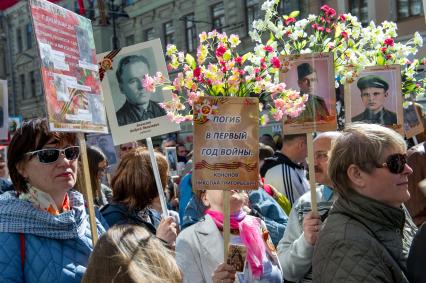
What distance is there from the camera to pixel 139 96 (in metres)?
3.44

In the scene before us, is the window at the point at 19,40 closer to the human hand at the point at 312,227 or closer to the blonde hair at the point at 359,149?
the human hand at the point at 312,227

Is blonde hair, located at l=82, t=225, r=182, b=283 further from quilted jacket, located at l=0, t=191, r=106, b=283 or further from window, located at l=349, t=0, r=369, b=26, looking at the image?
window, located at l=349, t=0, r=369, b=26

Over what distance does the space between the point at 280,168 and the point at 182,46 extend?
2104cm

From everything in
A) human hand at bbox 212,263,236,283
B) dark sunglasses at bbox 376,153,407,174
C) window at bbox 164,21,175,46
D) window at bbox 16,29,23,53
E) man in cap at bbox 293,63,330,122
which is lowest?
human hand at bbox 212,263,236,283

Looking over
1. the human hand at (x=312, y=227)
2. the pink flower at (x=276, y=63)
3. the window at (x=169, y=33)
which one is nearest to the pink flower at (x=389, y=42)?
the pink flower at (x=276, y=63)

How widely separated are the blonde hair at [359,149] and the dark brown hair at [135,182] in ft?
5.20

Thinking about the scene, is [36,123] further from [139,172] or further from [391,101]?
[391,101]

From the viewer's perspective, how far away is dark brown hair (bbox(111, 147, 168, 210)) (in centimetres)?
356

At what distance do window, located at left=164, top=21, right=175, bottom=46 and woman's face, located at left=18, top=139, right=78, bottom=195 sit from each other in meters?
23.9

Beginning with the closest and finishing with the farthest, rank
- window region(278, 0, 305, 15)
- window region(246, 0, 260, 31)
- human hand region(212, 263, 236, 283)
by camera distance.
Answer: human hand region(212, 263, 236, 283), window region(278, 0, 305, 15), window region(246, 0, 260, 31)

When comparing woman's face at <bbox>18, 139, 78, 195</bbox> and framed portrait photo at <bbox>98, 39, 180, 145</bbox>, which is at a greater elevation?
framed portrait photo at <bbox>98, 39, 180, 145</bbox>

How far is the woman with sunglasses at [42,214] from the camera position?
7.68 feet

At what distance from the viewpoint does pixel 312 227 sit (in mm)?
2725

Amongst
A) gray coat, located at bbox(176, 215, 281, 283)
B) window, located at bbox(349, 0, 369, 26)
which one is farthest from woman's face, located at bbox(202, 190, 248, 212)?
window, located at bbox(349, 0, 369, 26)
